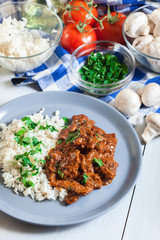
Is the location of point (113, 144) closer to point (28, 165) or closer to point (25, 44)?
point (28, 165)

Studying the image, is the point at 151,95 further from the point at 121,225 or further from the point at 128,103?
the point at 121,225

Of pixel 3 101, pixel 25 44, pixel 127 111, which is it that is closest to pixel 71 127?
pixel 127 111

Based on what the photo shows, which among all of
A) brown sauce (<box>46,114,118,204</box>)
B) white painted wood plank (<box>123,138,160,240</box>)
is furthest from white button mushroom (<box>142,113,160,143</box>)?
brown sauce (<box>46,114,118,204</box>)

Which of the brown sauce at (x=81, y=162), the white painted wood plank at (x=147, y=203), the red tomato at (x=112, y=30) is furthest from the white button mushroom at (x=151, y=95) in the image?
the red tomato at (x=112, y=30)

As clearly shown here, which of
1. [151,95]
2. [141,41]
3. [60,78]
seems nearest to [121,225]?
[151,95]

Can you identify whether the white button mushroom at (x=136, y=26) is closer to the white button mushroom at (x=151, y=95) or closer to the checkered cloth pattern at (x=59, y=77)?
the checkered cloth pattern at (x=59, y=77)

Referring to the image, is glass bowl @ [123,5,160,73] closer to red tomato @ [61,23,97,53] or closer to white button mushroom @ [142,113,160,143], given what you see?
red tomato @ [61,23,97,53]
